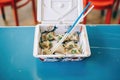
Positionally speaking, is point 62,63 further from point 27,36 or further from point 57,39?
point 27,36

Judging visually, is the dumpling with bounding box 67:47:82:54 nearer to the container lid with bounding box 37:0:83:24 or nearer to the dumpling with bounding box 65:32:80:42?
the dumpling with bounding box 65:32:80:42

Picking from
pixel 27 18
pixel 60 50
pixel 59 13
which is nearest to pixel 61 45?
pixel 60 50

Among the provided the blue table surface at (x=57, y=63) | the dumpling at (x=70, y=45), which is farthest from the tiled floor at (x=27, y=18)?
the dumpling at (x=70, y=45)

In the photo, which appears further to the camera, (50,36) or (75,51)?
(50,36)

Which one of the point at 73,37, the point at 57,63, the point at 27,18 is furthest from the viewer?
the point at 27,18

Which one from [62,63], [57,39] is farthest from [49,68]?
[57,39]

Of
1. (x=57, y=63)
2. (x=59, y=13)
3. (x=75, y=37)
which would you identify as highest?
(x=59, y=13)

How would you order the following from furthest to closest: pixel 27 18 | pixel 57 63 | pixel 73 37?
pixel 27 18 → pixel 73 37 → pixel 57 63

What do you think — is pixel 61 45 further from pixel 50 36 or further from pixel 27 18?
pixel 27 18
